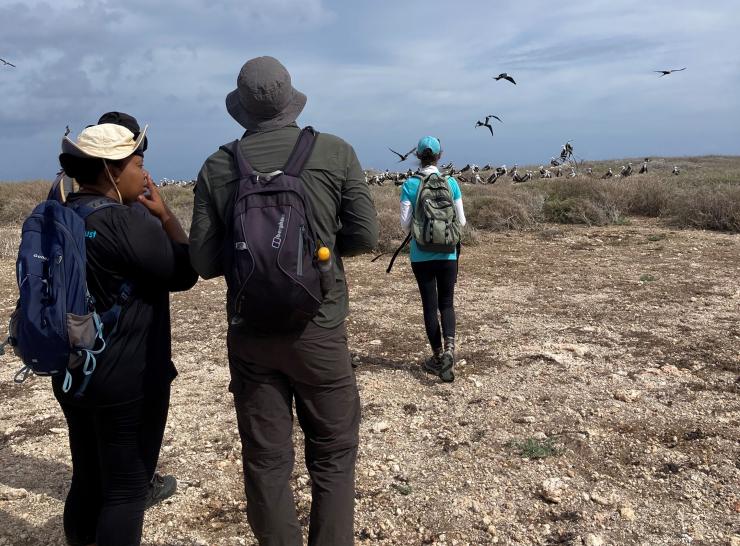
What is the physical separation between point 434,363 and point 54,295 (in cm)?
318

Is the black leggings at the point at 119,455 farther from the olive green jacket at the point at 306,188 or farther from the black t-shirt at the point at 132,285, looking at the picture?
the olive green jacket at the point at 306,188

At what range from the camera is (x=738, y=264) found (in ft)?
26.0

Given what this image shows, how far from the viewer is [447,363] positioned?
14.5 ft

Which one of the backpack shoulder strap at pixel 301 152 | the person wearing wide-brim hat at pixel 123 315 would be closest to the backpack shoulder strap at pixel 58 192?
the person wearing wide-brim hat at pixel 123 315

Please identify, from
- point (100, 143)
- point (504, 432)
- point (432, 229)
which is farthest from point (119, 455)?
point (432, 229)

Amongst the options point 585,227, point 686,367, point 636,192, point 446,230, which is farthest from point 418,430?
point 636,192

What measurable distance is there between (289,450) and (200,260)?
695 millimetres

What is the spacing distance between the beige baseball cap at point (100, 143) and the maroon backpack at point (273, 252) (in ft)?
1.27

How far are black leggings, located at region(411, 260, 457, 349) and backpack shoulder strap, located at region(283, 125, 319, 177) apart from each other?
7.48 feet

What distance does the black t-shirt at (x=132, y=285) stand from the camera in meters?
1.87

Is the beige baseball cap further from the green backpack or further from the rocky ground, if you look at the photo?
the green backpack

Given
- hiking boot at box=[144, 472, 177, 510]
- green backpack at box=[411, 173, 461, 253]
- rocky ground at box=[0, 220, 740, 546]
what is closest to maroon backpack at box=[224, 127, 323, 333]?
rocky ground at box=[0, 220, 740, 546]

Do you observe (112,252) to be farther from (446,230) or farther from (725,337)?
(725,337)

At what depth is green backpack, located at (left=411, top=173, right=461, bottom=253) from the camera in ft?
13.0
